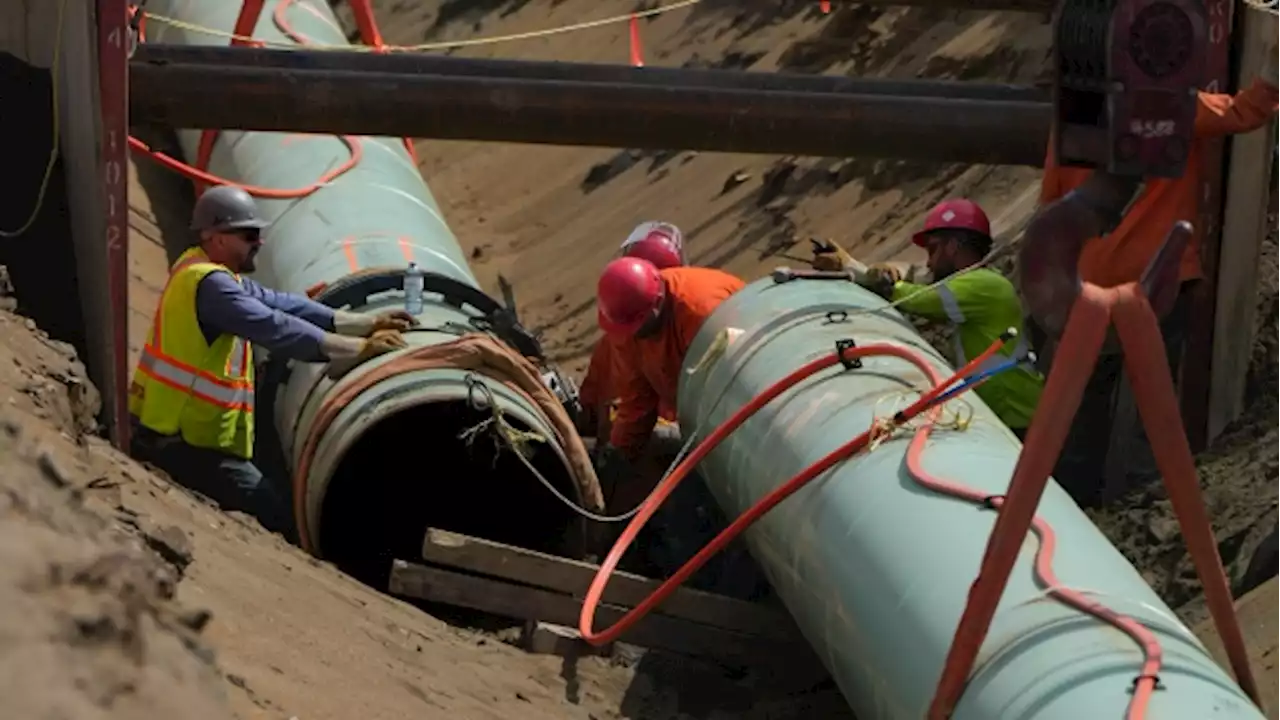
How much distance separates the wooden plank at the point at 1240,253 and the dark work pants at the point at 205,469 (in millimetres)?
3907

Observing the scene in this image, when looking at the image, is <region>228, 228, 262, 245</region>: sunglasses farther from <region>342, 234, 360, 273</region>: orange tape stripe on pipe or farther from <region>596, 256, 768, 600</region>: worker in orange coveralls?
<region>596, 256, 768, 600</region>: worker in orange coveralls

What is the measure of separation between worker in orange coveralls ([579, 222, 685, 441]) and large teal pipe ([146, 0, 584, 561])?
1.80 feet

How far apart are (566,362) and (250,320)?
3.87 m

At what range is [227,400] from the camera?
7.70 meters

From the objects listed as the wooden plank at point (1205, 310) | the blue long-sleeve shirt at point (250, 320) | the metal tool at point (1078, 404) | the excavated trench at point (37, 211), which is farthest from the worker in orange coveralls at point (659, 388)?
the metal tool at point (1078, 404)

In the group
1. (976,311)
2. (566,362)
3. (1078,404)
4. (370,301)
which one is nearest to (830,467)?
(976,311)

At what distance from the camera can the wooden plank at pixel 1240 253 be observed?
7.66 metres

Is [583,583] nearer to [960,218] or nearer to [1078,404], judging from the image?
[960,218]

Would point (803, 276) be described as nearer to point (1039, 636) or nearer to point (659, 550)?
point (659, 550)

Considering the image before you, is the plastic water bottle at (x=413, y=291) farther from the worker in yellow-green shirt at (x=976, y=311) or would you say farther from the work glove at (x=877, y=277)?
the work glove at (x=877, y=277)

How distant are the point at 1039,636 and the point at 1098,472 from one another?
3413mm

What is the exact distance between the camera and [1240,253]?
25.7 ft

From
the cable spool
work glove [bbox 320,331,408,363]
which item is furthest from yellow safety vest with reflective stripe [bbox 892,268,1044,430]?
the cable spool

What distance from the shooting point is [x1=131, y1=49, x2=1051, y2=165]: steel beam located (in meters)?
7.39
